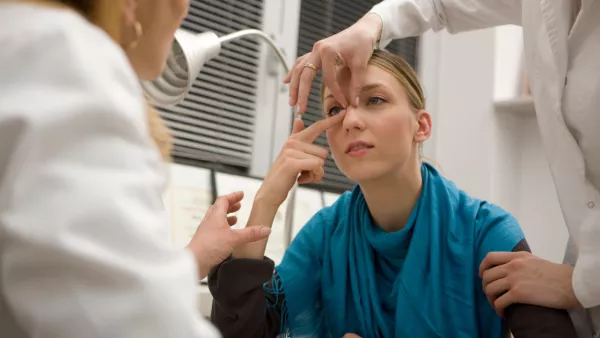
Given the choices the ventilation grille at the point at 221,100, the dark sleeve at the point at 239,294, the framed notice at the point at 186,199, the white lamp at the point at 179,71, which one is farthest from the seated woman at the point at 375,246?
the ventilation grille at the point at 221,100

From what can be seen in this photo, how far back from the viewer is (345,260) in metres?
1.31

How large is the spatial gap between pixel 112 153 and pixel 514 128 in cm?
264

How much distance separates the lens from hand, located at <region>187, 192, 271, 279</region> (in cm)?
109

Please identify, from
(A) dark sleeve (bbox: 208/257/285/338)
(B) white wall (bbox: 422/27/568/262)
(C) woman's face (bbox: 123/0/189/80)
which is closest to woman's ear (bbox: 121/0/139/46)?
(C) woman's face (bbox: 123/0/189/80)

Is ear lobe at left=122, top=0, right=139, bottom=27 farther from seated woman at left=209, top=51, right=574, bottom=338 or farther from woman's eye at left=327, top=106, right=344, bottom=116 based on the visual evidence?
woman's eye at left=327, top=106, right=344, bottom=116

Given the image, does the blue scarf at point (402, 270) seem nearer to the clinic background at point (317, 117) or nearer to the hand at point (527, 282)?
the hand at point (527, 282)

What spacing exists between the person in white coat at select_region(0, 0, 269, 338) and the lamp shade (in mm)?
670

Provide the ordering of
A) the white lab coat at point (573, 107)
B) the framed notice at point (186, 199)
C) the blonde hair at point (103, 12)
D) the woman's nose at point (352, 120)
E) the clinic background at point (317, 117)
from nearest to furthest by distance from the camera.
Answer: the blonde hair at point (103, 12) < the white lab coat at point (573, 107) < the woman's nose at point (352, 120) < the framed notice at point (186, 199) < the clinic background at point (317, 117)

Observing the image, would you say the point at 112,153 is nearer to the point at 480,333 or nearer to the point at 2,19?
the point at 2,19

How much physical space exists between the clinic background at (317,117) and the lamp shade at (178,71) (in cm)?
77

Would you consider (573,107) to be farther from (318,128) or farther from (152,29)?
(152,29)

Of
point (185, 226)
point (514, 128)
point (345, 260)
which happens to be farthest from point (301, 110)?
point (514, 128)

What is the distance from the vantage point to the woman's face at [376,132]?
1.27 meters

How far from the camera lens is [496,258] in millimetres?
1074
